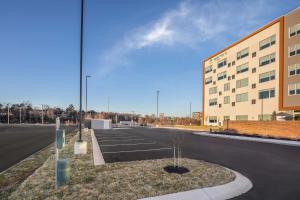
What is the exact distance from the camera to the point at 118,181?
677cm

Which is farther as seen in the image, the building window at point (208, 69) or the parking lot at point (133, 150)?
the building window at point (208, 69)

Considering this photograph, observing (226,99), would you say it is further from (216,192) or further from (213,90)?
(216,192)

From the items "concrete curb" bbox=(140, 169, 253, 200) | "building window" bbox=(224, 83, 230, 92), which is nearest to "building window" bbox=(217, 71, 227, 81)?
"building window" bbox=(224, 83, 230, 92)

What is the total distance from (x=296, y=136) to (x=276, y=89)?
14088mm

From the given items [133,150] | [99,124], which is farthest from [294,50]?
[99,124]

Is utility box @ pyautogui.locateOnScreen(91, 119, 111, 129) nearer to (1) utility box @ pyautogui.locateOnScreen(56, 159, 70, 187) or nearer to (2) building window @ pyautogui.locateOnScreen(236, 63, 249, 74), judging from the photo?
(2) building window @ pyautogui.locateOnScreen(236, 63, 249, 74)

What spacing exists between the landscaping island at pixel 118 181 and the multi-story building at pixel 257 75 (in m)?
30.4

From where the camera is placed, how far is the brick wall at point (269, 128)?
23.6 metres

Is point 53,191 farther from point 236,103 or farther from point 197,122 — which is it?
point 197,122

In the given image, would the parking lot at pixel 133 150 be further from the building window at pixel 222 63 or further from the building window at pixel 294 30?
the building window at pixel 222 63

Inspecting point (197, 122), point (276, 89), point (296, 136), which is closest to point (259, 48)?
point (276, 89)

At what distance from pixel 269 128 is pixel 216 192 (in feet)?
80.7

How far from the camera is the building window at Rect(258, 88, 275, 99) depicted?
36.1 metres

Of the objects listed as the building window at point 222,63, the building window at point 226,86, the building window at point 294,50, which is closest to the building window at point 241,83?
the building window at point 226,86
